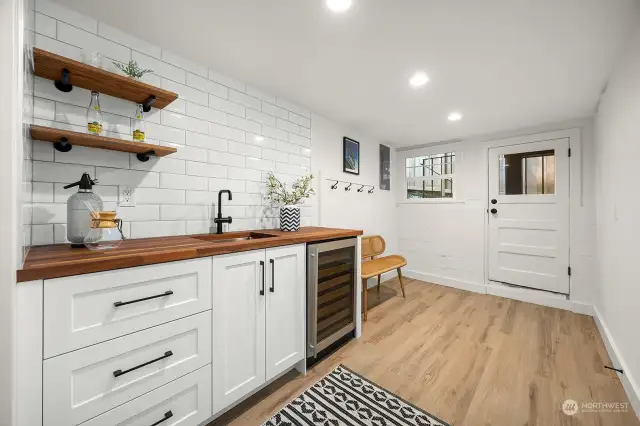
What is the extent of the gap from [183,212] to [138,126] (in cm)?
61

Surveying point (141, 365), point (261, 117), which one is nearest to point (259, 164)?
point (261, 117)

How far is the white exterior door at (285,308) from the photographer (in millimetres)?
1683

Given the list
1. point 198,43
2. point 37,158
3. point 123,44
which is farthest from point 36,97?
point 198,43

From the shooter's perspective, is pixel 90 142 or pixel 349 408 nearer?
pixel 90 142

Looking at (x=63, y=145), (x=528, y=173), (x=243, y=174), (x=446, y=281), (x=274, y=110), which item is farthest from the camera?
(x=446, y=281)

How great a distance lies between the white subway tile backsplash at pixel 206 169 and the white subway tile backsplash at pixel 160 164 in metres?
0.05

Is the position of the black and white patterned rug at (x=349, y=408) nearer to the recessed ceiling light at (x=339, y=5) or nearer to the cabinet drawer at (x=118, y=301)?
the cabinet drawer at (x=118, y=301)

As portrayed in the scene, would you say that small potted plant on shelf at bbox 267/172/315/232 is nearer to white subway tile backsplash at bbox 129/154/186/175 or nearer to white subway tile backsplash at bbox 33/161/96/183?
white subway tile backsplash at bbox 129/154/186/175

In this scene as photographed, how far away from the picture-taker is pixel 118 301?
108 cm

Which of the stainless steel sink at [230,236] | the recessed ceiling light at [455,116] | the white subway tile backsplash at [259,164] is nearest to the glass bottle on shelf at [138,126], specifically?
the stainless steel sink at [230,236]

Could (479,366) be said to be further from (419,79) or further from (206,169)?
(206,169)

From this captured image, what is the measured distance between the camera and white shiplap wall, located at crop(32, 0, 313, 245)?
4.51ft

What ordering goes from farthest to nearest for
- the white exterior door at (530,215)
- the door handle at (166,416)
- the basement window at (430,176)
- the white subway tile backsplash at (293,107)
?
the basement window at (430,176), the white exterior door at (530,215), the white subway tile backsplash at (293,107), the door handle at (166,416)

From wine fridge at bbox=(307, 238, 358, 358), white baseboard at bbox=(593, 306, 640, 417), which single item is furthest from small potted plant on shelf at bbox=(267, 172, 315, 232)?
white baseboard at bbox=(593, 306, 640, 417)
